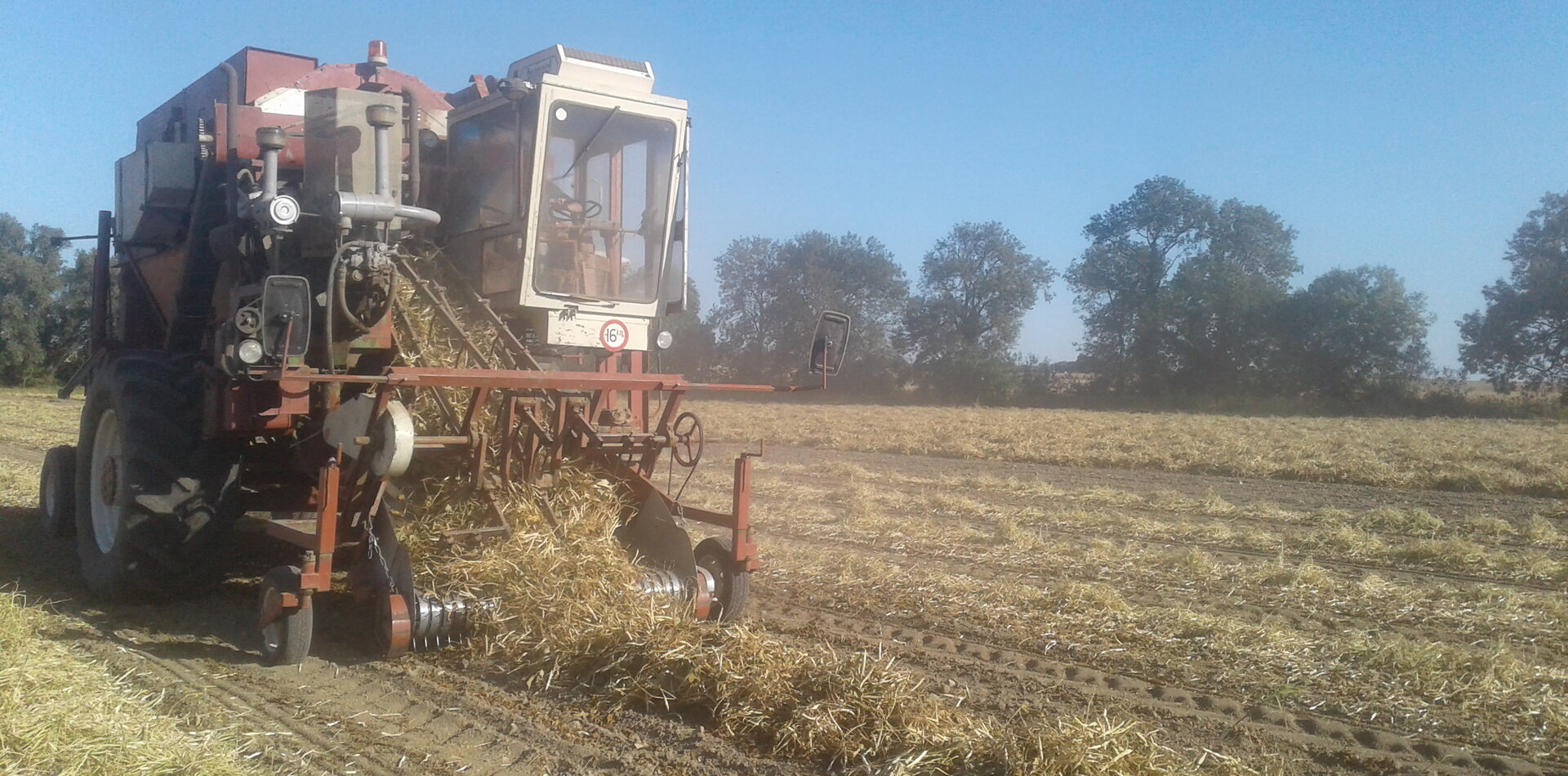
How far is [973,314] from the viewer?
52.5 meters

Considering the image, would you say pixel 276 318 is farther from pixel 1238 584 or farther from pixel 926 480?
pixel 926 480

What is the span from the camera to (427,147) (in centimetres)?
660

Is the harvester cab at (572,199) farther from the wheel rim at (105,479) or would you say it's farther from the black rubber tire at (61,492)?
the black rubber tire at (61,492)

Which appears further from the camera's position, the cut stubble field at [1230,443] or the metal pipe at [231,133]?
the cut stubble field at [1230,443]

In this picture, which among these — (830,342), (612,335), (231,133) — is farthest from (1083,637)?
(231,133)

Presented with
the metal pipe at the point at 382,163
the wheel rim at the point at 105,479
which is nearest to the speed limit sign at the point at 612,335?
the metal pipe at the point at 382,163

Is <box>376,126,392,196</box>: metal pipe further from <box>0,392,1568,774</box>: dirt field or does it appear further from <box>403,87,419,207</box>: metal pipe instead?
<box>0,392,1568,774</box>: dirt field

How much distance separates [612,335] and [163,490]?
8.53 ft

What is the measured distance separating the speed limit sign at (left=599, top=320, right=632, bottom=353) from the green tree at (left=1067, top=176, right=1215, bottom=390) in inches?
1763

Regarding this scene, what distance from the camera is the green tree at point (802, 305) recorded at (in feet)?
154

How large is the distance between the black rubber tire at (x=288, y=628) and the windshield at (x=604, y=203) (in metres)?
2.16

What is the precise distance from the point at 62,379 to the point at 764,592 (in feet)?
137

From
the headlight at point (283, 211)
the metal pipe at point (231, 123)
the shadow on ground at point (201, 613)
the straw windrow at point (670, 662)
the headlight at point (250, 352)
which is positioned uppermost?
the metal pipe at point (231, 123)

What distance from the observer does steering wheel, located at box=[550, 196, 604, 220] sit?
6188 millimetres
